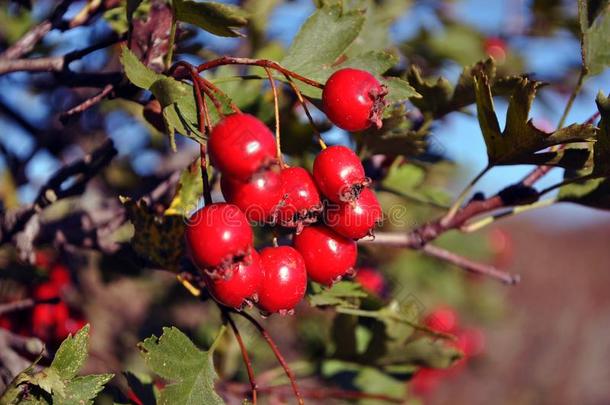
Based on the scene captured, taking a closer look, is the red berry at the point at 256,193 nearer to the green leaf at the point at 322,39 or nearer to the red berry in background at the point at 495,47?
the green leaf at the point at 322,39

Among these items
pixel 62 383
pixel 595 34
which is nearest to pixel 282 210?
pixel 62 383

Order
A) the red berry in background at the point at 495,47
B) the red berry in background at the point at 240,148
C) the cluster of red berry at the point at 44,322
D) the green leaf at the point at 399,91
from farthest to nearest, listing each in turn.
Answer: the red berry in background at the point at 495,47 → the cluster of red berry at the point at 44,322 → the green leaf at the point at 399,91 → the red berry in background at the point at 240,148

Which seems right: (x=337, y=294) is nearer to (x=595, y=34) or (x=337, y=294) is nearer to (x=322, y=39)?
(x=322, y=39)

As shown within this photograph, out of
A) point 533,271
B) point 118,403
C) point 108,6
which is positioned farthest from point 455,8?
point 533,271

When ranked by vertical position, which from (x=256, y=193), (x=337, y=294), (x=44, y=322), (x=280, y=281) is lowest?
(x=44, y=322)

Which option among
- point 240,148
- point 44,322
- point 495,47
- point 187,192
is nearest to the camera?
point 240,148

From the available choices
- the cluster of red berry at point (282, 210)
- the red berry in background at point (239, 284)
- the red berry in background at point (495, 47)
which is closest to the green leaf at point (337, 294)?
the cluster of red berry at point (282, 210)

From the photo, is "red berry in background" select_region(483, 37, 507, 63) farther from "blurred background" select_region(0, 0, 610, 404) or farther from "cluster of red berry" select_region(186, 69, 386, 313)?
"cluster of red berry" select_region(186, 69, 386, 313)
